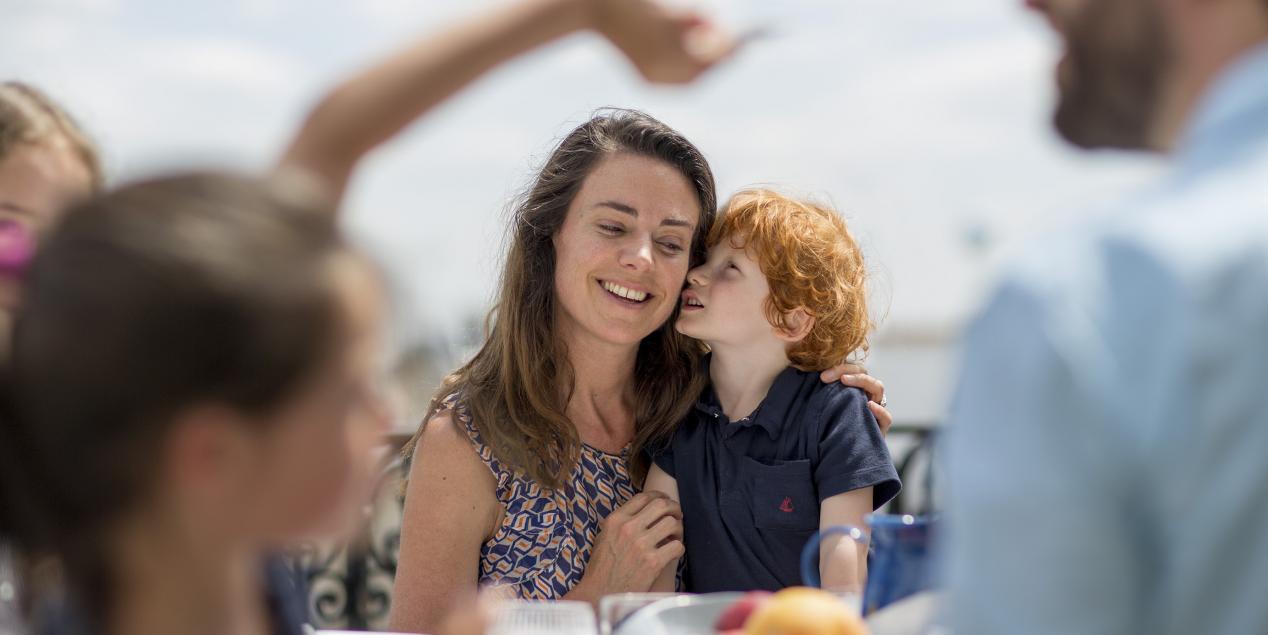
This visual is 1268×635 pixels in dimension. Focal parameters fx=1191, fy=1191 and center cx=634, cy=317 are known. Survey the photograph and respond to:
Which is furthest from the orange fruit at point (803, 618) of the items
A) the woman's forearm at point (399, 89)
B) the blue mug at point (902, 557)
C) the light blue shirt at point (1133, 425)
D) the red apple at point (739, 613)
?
the woman's forearm at point (399, 89)

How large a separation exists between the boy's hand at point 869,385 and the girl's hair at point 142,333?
1.95m

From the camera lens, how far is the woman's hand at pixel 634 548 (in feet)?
8.66

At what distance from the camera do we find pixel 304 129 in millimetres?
1514

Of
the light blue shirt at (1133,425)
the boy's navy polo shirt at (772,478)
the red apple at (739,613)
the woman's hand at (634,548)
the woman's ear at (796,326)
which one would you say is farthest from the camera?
the woman's ear at (796,326)

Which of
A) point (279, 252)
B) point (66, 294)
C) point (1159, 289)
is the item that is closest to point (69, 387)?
point (66, 294)

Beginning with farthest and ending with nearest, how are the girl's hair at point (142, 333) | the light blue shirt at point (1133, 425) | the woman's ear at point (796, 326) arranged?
1. the woman's ear at point (796, 326)
2. the girl's hair at point (142, 333)
3. the light blue shirt at point (1133, 425)

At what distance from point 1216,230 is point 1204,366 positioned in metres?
0.11

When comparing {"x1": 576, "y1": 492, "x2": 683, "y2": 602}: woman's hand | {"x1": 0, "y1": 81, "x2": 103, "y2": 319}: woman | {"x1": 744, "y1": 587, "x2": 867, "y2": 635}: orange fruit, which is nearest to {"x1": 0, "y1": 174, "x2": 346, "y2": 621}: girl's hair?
{"x1": 744, "y1": 587, "x2": 867, "y2": 635}: orange fruit

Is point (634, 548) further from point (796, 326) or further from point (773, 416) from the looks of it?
point (796, 326)

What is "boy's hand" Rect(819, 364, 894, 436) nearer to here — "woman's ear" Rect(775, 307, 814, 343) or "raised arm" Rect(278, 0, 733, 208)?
"woman's ear" Rect(775, 307, 814, 343)

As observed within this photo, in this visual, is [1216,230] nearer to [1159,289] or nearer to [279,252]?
[1159,289]

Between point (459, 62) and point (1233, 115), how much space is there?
2.92ft

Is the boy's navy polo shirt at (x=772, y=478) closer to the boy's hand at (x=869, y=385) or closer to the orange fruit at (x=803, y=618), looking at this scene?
the boy's hand at (x=869, y=385)

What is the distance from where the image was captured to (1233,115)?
40.1 inches
